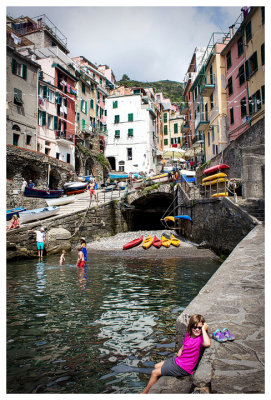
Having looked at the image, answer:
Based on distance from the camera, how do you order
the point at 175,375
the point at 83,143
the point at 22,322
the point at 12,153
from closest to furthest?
the point at 175,375, the point at 22,322, the point at 12,153, the point at 83,143

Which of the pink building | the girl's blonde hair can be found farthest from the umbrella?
the girl's blonde hair

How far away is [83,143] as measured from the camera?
37.0 m

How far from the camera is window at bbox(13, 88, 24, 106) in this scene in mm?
24080

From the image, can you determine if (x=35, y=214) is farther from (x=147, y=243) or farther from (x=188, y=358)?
(x=188, y=358)

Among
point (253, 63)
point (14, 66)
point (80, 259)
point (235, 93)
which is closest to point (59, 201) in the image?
point (80, 259)

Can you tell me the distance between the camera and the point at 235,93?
63.9ft

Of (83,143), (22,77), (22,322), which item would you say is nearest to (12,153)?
(22,77)

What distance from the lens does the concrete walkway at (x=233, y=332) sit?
2.39m

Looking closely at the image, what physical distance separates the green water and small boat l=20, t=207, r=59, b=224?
26.0ft

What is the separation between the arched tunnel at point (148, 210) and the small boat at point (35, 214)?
7924 mm

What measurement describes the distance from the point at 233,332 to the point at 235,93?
64.9 feet

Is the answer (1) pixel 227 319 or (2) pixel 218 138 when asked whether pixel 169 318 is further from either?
(2) pixel 218 138

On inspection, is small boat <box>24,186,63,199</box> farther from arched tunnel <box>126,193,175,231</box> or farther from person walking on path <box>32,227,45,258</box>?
person walking on path <box>32,227,45,258</box>

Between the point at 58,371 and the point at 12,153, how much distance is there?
20696mm
